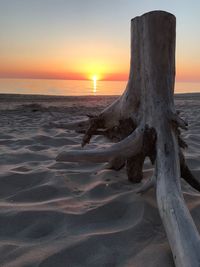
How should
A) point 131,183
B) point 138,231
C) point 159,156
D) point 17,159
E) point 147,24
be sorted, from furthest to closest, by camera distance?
point 17,159, point 131,183, point 147,24, point 159,156, point 138,231

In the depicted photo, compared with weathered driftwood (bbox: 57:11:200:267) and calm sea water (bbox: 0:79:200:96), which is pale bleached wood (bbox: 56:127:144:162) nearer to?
weathered driftwood (bbox: 57:11:200:267)

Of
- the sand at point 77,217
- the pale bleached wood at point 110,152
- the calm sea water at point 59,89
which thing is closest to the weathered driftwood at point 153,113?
the pale bleached wood at point 110,152

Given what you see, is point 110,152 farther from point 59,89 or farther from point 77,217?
point 59,89

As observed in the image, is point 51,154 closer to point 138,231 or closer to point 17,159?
point 17,159

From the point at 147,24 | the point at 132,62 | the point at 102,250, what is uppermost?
the point at 147,24

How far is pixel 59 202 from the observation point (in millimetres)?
2670

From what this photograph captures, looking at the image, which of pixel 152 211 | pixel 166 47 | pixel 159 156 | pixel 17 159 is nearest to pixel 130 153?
pixel 159 156

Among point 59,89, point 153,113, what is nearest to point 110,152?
point 153,113

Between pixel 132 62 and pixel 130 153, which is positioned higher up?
pixel 132 62

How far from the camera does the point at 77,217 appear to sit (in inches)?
94.3

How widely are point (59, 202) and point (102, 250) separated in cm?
79

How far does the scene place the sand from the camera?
190cm

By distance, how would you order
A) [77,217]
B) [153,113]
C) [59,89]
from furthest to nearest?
[59,89] < [153,113] < [77,217]

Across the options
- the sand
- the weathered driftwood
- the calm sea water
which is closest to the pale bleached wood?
the weathered driftwood
